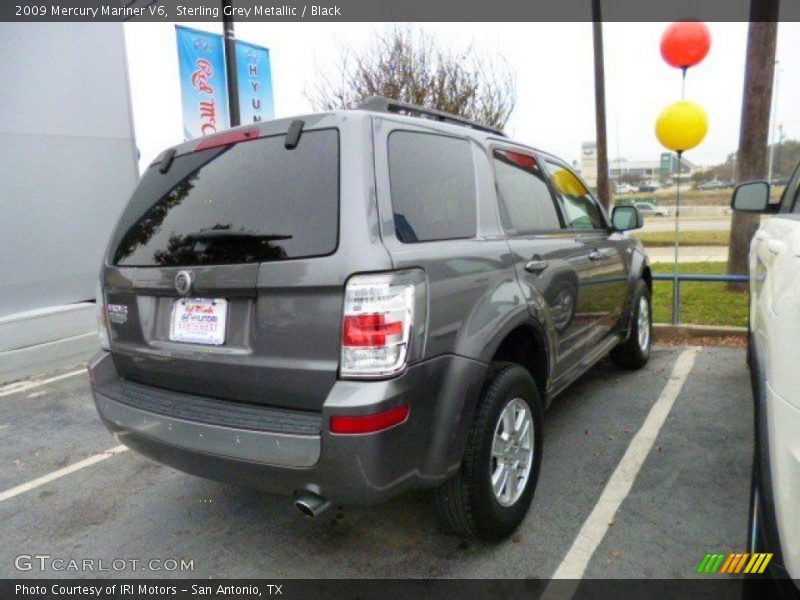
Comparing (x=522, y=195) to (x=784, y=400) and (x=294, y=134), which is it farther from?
(x=784, y=400)

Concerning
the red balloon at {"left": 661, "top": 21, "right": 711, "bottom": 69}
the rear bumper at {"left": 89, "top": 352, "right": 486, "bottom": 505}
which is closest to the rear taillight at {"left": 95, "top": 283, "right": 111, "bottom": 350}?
the rear bumper at {"left": 89, "top": 352, "right": 486, "bottom": 505}

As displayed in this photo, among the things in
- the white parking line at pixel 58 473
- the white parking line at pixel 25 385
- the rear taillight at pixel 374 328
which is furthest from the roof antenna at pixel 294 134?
the white parking line at pixel 25 385

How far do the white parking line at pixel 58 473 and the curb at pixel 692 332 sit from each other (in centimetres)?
519

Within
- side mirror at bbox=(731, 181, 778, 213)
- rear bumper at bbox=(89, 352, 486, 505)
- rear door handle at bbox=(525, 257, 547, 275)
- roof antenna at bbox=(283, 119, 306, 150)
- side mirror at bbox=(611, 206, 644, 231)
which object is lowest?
rear bumper at bbox=(89, 352, 486, 505)

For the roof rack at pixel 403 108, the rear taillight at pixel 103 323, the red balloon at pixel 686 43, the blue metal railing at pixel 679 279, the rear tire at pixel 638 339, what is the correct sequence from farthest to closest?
the red balloon at pixel 686 43, the blue metal railing at pixel 679 279, the rear tire at pixel 638 339, the rear taillight at pixel 103 323, the roof rack at pixel 403 108

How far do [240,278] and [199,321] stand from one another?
0.30 meters

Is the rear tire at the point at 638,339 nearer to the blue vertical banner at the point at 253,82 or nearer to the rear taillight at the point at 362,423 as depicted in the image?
the rear taillight at the point at 362,423

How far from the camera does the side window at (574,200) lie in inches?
145

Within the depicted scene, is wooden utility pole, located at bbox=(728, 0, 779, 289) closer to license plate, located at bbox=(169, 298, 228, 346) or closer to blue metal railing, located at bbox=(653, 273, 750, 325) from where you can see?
blue metal railing, located at bbox=(653, 273, 750, 325)

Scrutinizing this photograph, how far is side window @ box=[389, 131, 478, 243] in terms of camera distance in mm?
2168

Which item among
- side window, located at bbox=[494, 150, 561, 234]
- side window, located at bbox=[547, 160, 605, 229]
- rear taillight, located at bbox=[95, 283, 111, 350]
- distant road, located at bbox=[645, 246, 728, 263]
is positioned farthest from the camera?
distant road, located at bbox=[645, 246, 728, 263]

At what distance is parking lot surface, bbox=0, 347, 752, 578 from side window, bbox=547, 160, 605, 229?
1.36 meters

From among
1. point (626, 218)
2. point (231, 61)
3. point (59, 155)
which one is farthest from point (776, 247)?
point (59, 155)

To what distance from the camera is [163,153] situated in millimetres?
2762
